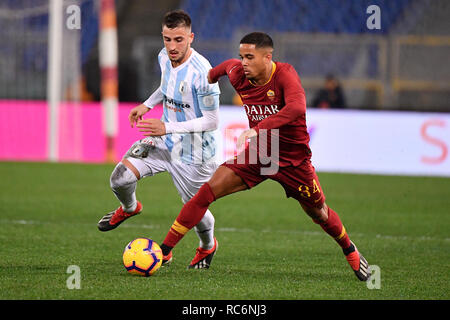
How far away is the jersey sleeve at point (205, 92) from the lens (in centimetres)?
629

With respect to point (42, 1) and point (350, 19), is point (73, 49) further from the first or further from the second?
point (350, 19)

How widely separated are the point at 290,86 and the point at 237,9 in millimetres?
12397

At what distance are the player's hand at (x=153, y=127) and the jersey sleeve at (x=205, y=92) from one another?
0.43 meters

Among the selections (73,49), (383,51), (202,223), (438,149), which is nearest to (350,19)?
(383,51)

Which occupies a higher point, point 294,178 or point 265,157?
point 265,157

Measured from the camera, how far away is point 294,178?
5.89m

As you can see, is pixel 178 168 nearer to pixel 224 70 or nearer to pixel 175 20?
pixel 224 70

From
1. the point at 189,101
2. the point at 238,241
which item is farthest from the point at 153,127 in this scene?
the point at 238,241

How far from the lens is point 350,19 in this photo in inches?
673

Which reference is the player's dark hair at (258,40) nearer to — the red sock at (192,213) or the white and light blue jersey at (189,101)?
the white and light blue jersey at (189,101)

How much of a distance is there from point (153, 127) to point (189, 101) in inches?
20.3

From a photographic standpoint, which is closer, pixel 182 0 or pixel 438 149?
pixel 438 149

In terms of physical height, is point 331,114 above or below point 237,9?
below

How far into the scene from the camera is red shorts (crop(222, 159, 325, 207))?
588 cm
